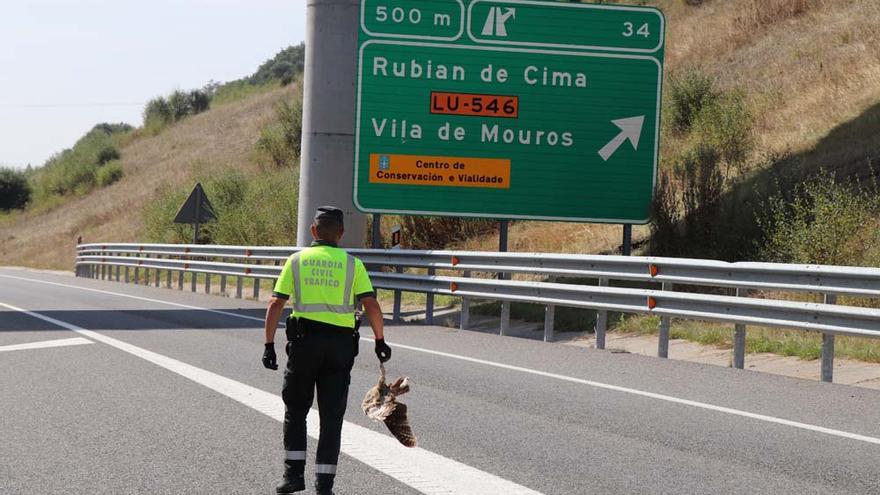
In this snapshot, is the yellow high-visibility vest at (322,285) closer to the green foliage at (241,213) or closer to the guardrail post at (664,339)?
the guardrail post at (664,339)

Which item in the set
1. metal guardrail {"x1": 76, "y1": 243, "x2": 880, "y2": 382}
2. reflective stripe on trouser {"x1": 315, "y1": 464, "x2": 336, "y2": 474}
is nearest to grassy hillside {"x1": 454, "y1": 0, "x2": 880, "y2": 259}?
metal guardrail {"x1": 76, "y1": 243, "x2": 880, "y2": 382}

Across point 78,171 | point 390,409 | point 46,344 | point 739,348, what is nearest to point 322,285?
point 390,409

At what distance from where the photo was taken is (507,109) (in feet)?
70.5

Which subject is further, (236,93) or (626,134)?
(236,93)

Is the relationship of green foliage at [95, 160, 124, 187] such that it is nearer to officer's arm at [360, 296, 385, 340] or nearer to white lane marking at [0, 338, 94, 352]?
white lane marking at [0, 338, 94, 352]

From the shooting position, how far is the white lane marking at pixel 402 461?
21.9 ft

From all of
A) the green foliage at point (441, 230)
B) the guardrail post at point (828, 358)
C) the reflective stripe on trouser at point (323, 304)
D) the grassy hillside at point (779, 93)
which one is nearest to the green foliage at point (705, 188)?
the grassy hillside at point (779, 93)

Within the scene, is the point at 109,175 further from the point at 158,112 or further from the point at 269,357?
the point at 269,357

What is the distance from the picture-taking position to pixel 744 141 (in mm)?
24453

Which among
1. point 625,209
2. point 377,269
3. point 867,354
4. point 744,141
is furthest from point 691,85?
point 867,354

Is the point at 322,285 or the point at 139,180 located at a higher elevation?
the point at 139,180

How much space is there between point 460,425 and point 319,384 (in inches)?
101

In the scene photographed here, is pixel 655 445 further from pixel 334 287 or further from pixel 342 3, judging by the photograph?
pixel 342 3

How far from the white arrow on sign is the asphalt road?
7412 mm
